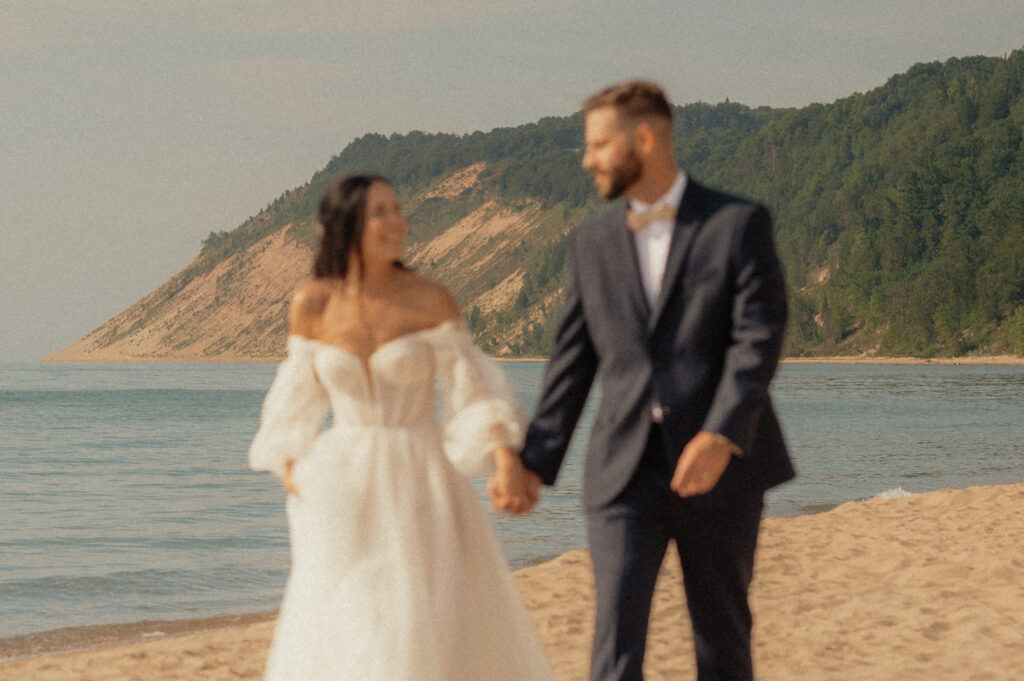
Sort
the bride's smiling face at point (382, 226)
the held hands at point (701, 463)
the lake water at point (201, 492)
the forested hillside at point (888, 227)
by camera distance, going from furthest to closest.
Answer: the forested hillside at point (888, 227), the lake water at point (201, 492), the bride's smiling face at point (382, 226), the held hands at point (701, 463)

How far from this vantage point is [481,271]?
19075 centimetres

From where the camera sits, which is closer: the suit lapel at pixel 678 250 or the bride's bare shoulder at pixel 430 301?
the suit lapel at pixel 678 250

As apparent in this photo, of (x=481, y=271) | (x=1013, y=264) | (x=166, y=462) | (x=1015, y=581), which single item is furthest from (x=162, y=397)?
Result: (x=481, y=271)

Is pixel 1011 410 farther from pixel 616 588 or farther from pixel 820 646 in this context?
pixel 616 588

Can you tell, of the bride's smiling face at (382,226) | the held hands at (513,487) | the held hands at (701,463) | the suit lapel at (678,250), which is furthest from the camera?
the bride's smiling face at (382,226)

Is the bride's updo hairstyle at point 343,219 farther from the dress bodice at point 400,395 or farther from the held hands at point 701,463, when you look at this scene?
the held hands at point 701,463

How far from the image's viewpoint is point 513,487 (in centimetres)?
383

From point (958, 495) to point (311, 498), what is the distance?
1262 centimetres

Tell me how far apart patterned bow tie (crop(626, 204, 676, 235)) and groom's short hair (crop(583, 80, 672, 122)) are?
0.25 m

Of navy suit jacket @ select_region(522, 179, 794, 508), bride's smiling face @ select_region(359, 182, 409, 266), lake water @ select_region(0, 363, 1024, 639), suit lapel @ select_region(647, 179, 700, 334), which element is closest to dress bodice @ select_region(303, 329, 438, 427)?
bride's smiling face @ select_region(359, 182, 409, 266)

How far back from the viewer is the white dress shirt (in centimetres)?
368

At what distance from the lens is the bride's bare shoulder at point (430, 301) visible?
4066 millimetres

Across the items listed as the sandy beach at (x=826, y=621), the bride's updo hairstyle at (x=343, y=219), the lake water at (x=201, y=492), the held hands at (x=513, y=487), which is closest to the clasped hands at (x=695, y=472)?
the held hands at (x=513, y=487)

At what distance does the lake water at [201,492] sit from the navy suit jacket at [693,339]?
8.96 meters
